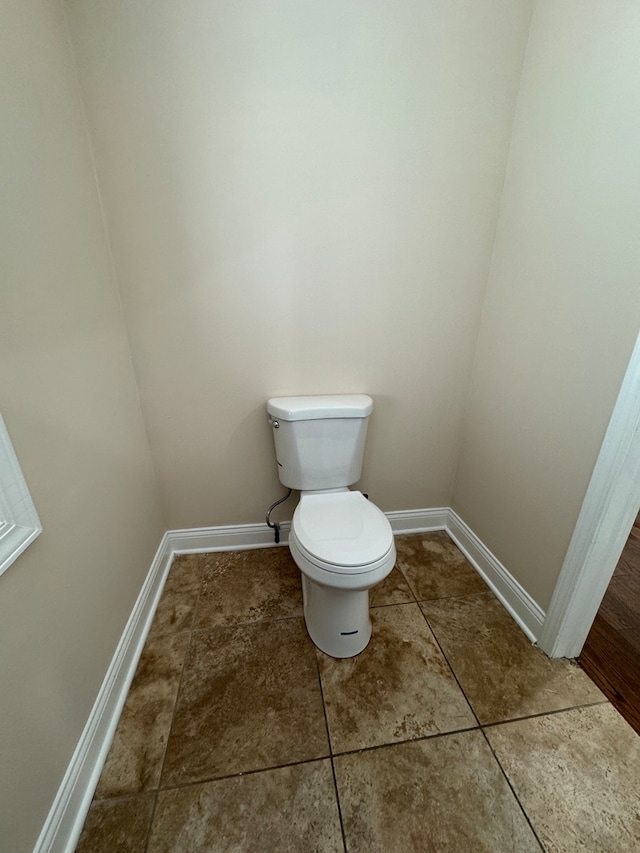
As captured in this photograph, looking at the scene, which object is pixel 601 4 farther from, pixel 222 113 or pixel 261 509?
pixel 261 509

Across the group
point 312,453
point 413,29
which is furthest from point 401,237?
point 312,453

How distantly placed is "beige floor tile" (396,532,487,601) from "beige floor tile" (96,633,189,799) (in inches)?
38.4

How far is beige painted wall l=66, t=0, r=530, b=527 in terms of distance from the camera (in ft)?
3.47

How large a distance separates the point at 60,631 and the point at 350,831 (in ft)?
2.77

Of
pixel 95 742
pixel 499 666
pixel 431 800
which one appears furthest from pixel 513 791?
pixel 95 742

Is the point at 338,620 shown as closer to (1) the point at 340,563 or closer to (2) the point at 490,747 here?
(1) the point at 340,563

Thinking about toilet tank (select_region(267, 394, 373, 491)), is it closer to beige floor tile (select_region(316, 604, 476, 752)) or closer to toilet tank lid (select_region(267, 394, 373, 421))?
toilet tank lid (select_region(267, 394, 373, 421))

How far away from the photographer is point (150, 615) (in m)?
1.35

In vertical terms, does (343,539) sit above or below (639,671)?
above

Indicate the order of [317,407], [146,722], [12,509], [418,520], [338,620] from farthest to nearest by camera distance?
[418,520] < [317,407] < [338,620] < [146,722] < [12,509]

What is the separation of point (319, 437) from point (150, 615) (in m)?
0.97

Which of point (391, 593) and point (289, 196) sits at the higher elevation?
point (289, 196)

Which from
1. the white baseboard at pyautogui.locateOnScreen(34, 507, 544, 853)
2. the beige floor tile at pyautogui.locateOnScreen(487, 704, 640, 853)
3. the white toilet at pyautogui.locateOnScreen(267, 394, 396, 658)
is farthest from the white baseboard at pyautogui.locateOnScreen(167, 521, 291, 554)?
the beige floor tile at pyautogui.locateOnScreen(487, 704, 640, 853)

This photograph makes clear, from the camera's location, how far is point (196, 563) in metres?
1.63
